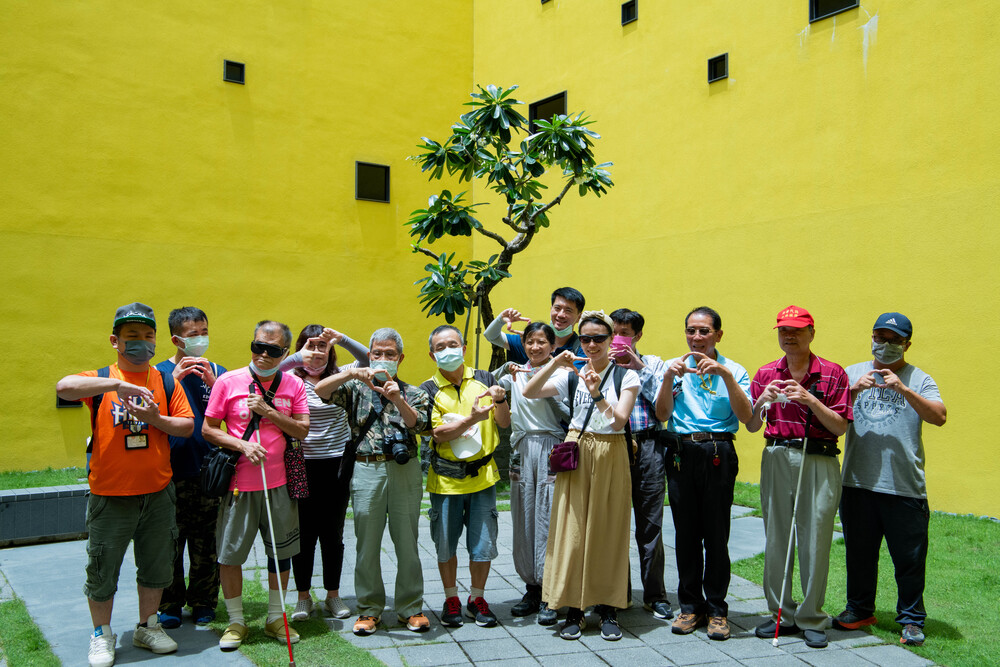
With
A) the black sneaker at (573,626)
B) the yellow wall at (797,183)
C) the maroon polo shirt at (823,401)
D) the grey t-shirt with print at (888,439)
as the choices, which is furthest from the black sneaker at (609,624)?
the yellow wall at (797,183)

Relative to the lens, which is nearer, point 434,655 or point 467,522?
point 434,655

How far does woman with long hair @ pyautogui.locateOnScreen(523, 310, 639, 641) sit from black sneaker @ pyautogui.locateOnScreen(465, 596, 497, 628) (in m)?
0.35

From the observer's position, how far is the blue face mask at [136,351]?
3.90 metres

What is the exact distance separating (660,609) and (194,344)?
10.4 feet

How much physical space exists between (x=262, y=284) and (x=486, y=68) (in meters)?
4.97

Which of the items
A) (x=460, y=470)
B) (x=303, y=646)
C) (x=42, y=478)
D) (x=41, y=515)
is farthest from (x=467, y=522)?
(x=42, y=478)

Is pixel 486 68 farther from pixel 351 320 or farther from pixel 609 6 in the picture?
pixel 351 320

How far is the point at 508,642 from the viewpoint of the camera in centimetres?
413

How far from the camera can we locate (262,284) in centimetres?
1055

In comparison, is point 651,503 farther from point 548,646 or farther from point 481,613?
point 481,613

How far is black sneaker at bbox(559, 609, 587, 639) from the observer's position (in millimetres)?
4184

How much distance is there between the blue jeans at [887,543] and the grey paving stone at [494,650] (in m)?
1.95

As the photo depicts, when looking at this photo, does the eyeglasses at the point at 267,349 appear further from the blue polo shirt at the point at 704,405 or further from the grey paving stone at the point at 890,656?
the grey paving stone at the point at 890,656

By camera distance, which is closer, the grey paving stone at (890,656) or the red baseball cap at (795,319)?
the grey paving stone at (890,656)
